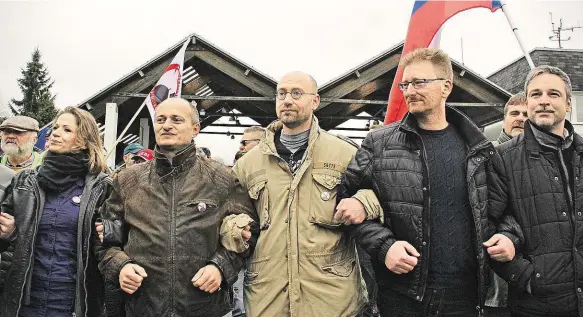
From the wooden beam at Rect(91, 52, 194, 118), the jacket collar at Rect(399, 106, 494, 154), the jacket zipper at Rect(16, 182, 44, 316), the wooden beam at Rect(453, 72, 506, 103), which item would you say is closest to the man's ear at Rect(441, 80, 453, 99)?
the jacket collar at Rect(399, 106, 494, 154)

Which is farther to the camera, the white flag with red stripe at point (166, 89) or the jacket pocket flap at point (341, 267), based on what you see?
the white flag with red stripe at point (166, 89)

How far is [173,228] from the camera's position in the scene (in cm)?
276

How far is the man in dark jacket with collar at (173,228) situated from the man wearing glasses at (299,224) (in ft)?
0.44

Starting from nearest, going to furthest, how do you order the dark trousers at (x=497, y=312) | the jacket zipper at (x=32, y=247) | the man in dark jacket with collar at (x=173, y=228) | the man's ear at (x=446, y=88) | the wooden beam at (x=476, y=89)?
the man in dark jacket with collar at (x=173, y=228) < the man's ear at (x=446, y=88) < the jacket zipper at (x=32, y=247) < the dark trousers at (x=497, y=312) < the wooden beam at (x=476, y=89)

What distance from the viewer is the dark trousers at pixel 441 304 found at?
101 inches

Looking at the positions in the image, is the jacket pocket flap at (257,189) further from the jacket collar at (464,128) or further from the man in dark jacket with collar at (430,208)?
the jacket collar at (464,128)

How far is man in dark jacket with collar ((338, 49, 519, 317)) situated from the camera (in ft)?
8.43

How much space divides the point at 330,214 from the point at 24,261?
1.82 meters

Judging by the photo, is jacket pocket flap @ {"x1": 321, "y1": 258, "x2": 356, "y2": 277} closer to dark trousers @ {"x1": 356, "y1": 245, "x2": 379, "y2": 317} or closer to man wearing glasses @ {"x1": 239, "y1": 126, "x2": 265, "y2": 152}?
dark trousers @ {"x1": 356, "y1": 245, "x2": 379, "y2": 317}

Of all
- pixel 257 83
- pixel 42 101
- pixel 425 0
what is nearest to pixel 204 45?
pixel 257 83

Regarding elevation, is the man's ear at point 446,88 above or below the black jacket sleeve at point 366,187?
above

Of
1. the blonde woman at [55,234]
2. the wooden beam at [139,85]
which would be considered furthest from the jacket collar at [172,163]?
the wooden beam at [139,85]

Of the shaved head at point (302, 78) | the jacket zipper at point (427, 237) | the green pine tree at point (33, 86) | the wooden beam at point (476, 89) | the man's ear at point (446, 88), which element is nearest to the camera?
the jacket zipper at point (427, 237)

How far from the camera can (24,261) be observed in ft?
9.71
